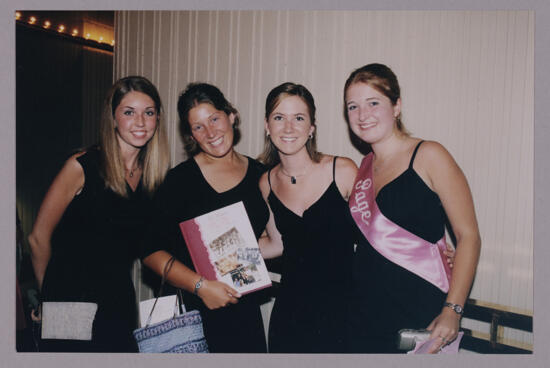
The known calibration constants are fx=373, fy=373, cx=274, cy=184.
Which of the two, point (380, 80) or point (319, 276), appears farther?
point (319, 276)

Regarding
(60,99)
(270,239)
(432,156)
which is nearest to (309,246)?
(270,239)

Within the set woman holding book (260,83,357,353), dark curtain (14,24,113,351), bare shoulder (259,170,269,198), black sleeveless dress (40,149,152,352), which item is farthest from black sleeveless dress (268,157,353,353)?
dark curtain (14,24,113,351)

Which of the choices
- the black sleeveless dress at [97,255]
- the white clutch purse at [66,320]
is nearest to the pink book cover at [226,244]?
the black sleeveless dress at [97,255]

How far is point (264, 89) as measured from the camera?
2438 mm

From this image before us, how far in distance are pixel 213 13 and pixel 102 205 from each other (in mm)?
1601

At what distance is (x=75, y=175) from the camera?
1.73 meters

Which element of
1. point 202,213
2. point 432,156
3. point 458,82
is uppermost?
point 458,82

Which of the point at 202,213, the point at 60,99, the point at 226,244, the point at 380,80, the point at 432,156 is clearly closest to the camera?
the point at 432,156

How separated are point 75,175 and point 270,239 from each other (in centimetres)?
99

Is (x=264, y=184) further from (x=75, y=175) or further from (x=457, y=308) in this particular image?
(x=457, y=308)

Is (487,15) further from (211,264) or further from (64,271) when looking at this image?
(64,271)

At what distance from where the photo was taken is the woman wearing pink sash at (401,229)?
4.71ft

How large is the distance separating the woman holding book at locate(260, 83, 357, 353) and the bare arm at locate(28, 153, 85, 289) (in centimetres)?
92

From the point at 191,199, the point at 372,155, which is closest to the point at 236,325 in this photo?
the point at 191,199
